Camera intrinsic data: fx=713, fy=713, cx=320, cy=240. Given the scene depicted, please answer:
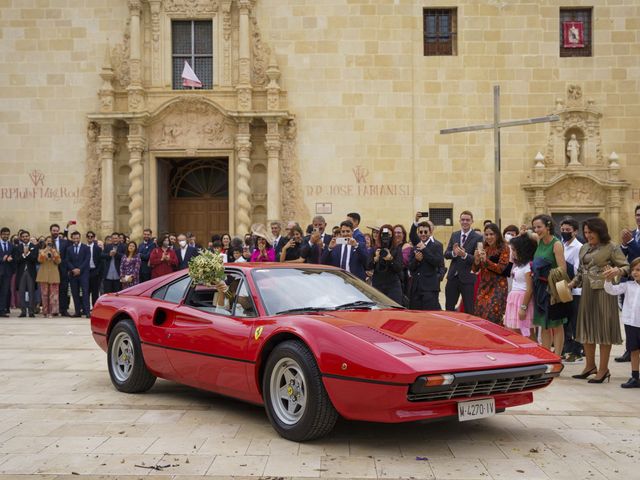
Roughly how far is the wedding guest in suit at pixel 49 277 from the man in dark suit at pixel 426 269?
9.01 meters

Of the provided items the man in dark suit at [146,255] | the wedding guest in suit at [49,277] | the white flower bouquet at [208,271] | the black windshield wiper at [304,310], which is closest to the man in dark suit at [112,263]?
the man in dark suit at [146,255]

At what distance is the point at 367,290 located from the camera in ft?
23.0

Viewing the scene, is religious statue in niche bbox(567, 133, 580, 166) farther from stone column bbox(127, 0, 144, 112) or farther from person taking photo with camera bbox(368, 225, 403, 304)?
stone column bbox(127, 0, 144, 112)

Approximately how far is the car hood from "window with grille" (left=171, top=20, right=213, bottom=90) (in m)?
15.9

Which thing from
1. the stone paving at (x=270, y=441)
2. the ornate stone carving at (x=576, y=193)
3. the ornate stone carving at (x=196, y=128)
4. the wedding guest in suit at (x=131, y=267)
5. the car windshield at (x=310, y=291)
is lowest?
the stone paving at (x=270, y=441)

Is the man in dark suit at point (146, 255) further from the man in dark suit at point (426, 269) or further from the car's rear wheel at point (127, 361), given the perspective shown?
the car's rear wheel at point (127, 361)

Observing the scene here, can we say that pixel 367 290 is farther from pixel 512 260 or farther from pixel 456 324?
pixel 512 260

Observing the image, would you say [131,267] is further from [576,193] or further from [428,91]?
[576,193]

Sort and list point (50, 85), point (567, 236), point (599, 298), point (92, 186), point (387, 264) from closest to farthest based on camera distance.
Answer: point (599, 298)
point (567, 236)
point (387, 264)
point (92, 186)
point (50, 85)

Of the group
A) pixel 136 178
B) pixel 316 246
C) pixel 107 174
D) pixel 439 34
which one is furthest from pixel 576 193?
pixel 107 174

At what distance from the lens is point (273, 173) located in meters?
20.2

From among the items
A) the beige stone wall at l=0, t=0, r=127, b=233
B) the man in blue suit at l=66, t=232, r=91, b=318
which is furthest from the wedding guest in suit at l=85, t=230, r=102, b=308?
the beige stone wall at l=0, t=0, r=127, b=233

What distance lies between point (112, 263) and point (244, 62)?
7.37m

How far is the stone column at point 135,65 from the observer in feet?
66.0
